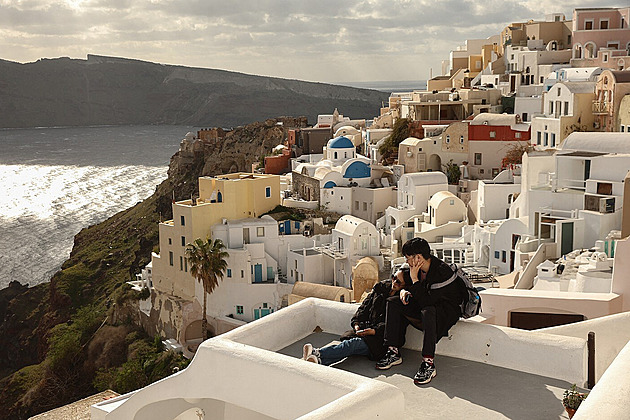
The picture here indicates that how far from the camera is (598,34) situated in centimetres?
3594

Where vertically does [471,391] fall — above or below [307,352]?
below

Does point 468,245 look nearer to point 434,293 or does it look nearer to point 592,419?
point 434,293

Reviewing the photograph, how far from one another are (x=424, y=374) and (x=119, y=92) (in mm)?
183542

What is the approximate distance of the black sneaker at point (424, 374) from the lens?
15.1ft

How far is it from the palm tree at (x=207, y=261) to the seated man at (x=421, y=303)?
17.8m

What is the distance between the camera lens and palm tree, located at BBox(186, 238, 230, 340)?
22453 millimetres

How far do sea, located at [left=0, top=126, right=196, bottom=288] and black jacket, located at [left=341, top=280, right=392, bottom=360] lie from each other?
47569mm

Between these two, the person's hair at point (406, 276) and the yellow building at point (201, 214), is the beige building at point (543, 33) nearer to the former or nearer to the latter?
the yellow building at point (201, 214)

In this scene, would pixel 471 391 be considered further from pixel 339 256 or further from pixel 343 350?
pixel 339 256

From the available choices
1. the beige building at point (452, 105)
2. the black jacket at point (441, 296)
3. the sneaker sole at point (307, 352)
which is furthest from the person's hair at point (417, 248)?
the beige building at point (452, 105)

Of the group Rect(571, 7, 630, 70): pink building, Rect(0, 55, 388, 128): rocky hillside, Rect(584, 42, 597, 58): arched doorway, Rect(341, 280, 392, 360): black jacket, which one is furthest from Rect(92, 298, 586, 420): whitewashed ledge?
Rect(0, 55, 388, 128): rocky hillside

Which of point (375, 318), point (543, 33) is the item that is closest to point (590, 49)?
point (543, 33)

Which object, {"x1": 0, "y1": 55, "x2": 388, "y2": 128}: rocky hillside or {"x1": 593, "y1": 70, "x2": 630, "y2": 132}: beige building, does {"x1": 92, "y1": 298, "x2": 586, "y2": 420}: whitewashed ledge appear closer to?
{"x1": 593, "y1": 70, "x2": 630, "y2": 132}: beige building

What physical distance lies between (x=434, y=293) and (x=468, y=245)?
1717 centimetres
